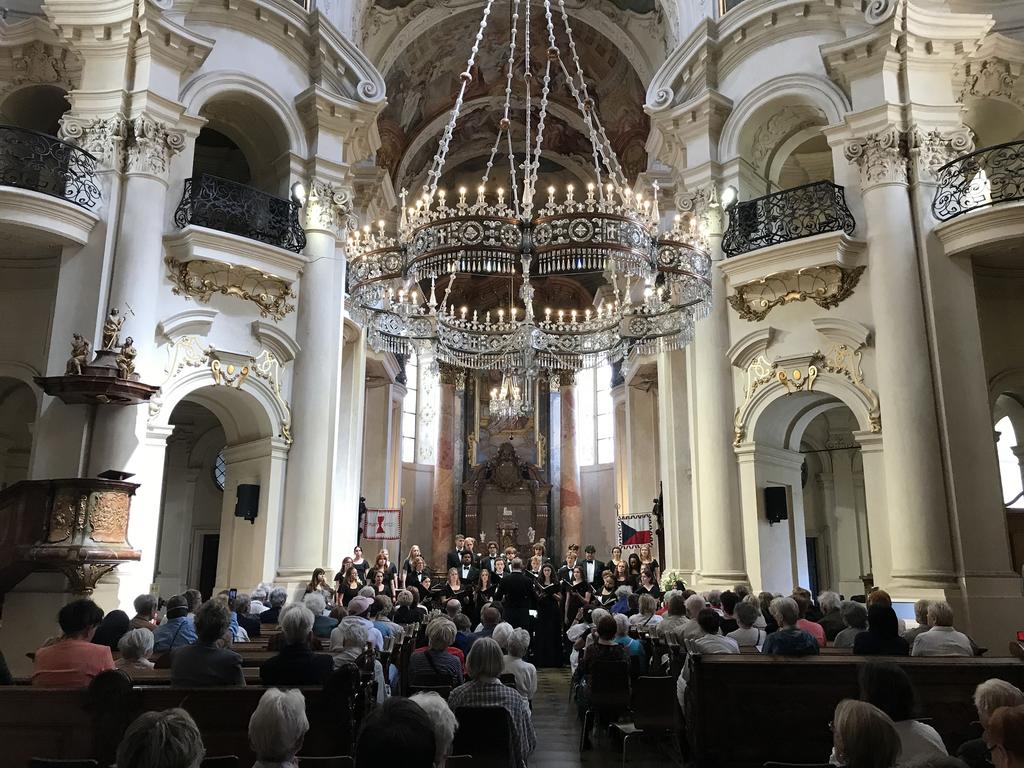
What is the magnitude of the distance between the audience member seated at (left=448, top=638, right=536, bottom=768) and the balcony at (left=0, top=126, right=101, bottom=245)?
27.4ft

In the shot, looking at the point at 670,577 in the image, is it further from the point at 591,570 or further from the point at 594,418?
the point at 594,418

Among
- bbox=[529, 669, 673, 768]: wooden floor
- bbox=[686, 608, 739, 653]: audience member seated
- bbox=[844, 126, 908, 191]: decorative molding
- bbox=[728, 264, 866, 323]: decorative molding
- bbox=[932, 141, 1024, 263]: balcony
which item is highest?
bbox=[844, 126, 908, 191]: decorative molding

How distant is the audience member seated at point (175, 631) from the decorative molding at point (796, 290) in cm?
881

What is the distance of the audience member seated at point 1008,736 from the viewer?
7.88 feet

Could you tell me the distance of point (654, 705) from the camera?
19.8ft

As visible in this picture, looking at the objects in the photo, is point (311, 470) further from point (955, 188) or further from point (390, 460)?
point (955, 188)

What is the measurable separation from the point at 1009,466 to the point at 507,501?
1361 cm

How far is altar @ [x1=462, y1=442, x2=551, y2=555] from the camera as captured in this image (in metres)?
23.4

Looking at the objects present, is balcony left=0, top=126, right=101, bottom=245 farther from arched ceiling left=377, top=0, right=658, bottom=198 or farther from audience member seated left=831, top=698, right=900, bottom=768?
audience member seated left=831, top=698, right=900, bottom=768

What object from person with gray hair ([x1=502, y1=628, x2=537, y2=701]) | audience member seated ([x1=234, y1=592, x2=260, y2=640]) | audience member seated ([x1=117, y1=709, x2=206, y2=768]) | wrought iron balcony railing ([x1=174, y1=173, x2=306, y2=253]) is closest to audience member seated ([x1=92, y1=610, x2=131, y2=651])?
audience member seated ([x1=234, y1=592, x2=260, y2=640])

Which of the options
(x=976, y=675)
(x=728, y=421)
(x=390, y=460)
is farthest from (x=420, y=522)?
(x=976, y=675)

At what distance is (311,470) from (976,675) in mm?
9206

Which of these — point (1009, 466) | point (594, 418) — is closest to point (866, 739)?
point (1009, 466)

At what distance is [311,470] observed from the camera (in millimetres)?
11867
